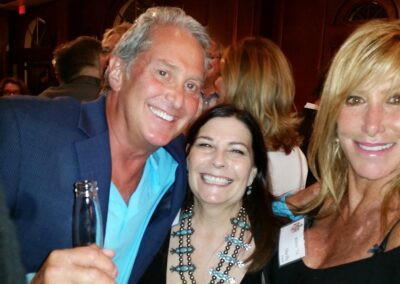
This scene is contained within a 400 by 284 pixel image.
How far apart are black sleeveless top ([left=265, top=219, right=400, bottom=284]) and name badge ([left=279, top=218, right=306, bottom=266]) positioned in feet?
0.13

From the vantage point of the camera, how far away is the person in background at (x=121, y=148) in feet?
4.50

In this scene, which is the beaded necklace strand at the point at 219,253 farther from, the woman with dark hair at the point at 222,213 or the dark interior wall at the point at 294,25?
the dark interior wall at the point at 294,25

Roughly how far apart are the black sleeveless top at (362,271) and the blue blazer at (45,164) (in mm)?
754

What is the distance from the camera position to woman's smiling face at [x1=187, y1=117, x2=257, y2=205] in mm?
1842

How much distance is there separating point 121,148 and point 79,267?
2.42 feet

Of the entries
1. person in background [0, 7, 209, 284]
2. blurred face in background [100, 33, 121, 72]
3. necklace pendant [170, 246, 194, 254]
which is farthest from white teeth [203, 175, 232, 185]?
blurred face in background [100, 33, 121, 72]

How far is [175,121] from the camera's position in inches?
66.7

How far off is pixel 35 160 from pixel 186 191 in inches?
33.2

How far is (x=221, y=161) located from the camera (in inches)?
71.9

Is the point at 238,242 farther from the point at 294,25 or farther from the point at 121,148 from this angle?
the point at 294,25

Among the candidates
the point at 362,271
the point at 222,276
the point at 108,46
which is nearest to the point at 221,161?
the point at 222,276

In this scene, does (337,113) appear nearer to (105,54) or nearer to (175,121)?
(175,121)

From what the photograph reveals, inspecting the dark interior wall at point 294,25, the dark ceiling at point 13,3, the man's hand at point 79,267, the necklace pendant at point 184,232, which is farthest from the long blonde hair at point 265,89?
the dark ceiling at point 13,3

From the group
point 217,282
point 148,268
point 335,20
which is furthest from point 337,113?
point 335,20
